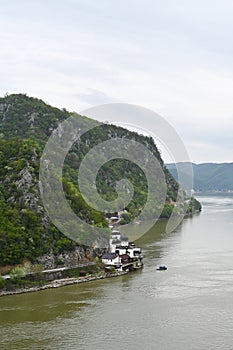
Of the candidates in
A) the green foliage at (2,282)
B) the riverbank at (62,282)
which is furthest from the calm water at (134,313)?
the green foliage at (2,282)

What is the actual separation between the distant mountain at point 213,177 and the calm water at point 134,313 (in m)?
125

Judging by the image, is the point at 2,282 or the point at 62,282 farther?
the point at 62,282

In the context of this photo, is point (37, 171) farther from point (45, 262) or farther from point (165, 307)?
point (165, 307)

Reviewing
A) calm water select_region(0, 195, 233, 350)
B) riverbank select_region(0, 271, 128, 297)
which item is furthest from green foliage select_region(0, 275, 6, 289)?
calm water select_region(0, 195, 233, 350)

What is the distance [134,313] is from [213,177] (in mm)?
163030

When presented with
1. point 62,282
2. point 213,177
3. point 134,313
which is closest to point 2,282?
point 62,282

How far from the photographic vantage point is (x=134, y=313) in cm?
1639

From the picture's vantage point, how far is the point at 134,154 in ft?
194

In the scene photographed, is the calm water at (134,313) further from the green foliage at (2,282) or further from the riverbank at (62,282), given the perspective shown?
the green foliage at (2,282)

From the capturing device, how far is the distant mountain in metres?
156

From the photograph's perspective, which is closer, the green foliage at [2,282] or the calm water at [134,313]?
the calm water at [134,313]

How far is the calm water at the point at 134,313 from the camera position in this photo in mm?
13945

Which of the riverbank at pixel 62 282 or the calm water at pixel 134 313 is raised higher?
the riverbank at pixel 62 282

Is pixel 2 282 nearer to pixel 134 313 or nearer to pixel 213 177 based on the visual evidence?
pixel 134 313
